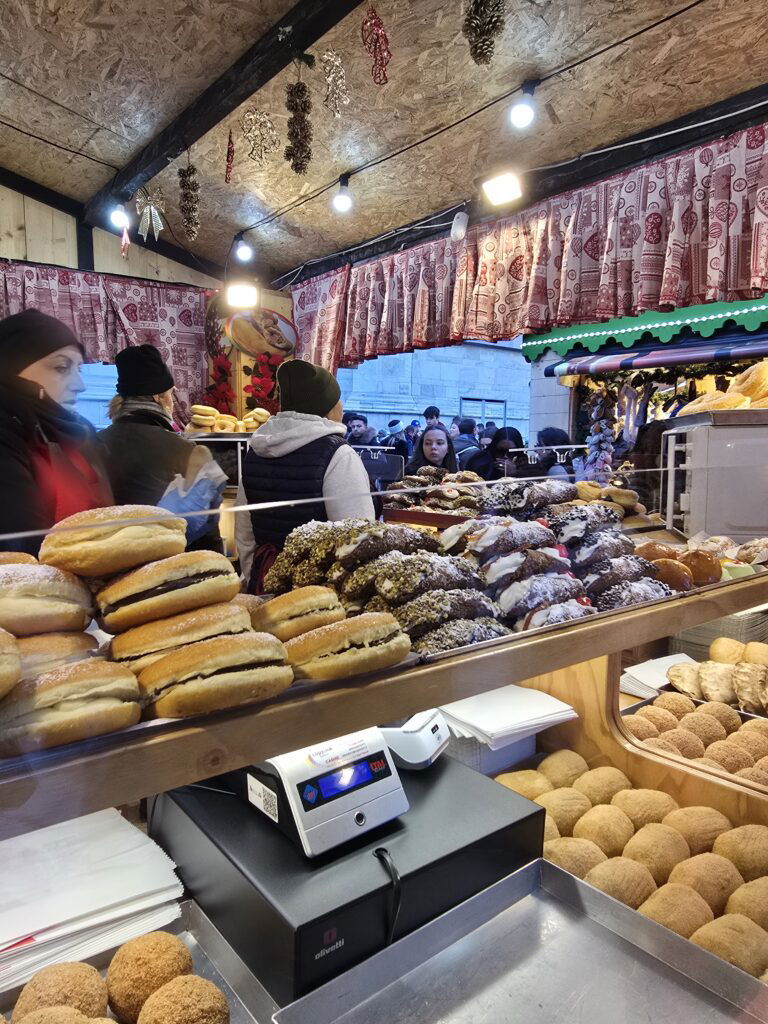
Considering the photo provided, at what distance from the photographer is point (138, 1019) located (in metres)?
0.97

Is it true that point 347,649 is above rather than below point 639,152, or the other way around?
below

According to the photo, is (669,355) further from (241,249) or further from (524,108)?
(241,249)

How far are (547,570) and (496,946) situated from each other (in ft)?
2.34

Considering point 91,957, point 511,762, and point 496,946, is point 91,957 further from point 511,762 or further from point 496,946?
point 511,762

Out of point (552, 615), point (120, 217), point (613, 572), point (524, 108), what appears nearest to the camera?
point (552, 615)

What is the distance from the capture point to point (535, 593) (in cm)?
126

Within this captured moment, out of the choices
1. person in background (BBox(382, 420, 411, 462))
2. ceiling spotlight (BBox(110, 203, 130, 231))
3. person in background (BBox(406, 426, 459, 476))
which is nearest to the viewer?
person in background (BBox(406, 426, 459, 476))

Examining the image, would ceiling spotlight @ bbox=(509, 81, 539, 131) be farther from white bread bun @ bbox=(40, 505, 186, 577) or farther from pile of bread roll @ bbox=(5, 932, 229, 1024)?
pile of bread roll @ bbox=(5, 932, 229, 1024)

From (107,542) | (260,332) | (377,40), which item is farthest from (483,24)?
(260,332)

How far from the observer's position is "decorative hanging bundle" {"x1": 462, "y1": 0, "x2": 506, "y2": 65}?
250cm

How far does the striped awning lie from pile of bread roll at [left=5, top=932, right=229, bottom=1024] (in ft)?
20.0

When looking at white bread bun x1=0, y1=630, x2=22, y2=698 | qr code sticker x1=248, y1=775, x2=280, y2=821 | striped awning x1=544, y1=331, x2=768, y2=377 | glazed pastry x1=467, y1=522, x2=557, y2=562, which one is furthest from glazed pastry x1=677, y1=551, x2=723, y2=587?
striped awning x1=544, y1=331, x2=768, y2=377

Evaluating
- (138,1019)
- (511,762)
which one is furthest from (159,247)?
(138,1019)

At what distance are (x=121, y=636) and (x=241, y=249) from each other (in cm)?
571
